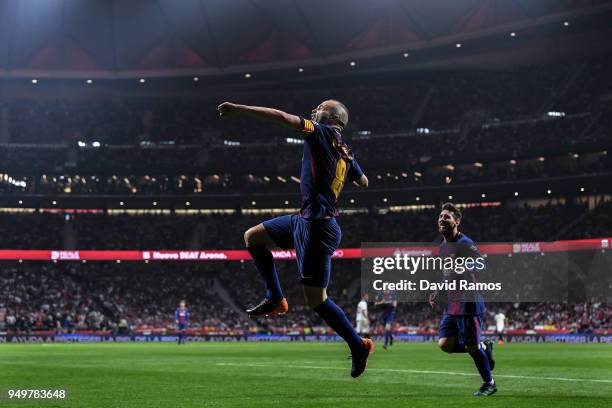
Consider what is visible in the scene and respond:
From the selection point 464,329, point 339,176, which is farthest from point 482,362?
point 339,176

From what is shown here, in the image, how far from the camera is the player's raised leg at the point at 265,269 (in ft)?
34.3

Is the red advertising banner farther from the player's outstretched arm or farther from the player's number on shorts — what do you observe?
the player's outstretched arm

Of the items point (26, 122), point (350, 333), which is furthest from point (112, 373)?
point (26, 122)

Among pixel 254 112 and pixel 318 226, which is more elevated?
pixel 254 112

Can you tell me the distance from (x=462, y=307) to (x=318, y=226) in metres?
4.60

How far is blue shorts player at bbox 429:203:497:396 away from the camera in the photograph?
1362cm

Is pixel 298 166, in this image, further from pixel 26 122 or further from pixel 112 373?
pixel 112 373

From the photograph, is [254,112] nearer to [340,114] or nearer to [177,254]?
[340,114]

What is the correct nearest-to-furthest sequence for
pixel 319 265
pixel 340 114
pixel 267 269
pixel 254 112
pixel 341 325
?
pixel 254 112
pixel 319 265
pixel 340 114
pixel 341 325
pixel 267 269

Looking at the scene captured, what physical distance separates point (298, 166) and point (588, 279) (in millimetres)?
26877

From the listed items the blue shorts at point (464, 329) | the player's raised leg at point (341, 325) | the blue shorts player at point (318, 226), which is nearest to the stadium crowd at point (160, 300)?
the blue shorts at point (464, 329)

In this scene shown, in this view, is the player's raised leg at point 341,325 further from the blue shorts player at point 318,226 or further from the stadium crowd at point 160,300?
the stadium crowd at point 160,300

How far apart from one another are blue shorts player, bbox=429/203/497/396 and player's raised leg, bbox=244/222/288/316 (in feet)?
12.5

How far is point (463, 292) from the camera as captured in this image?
13.8m
